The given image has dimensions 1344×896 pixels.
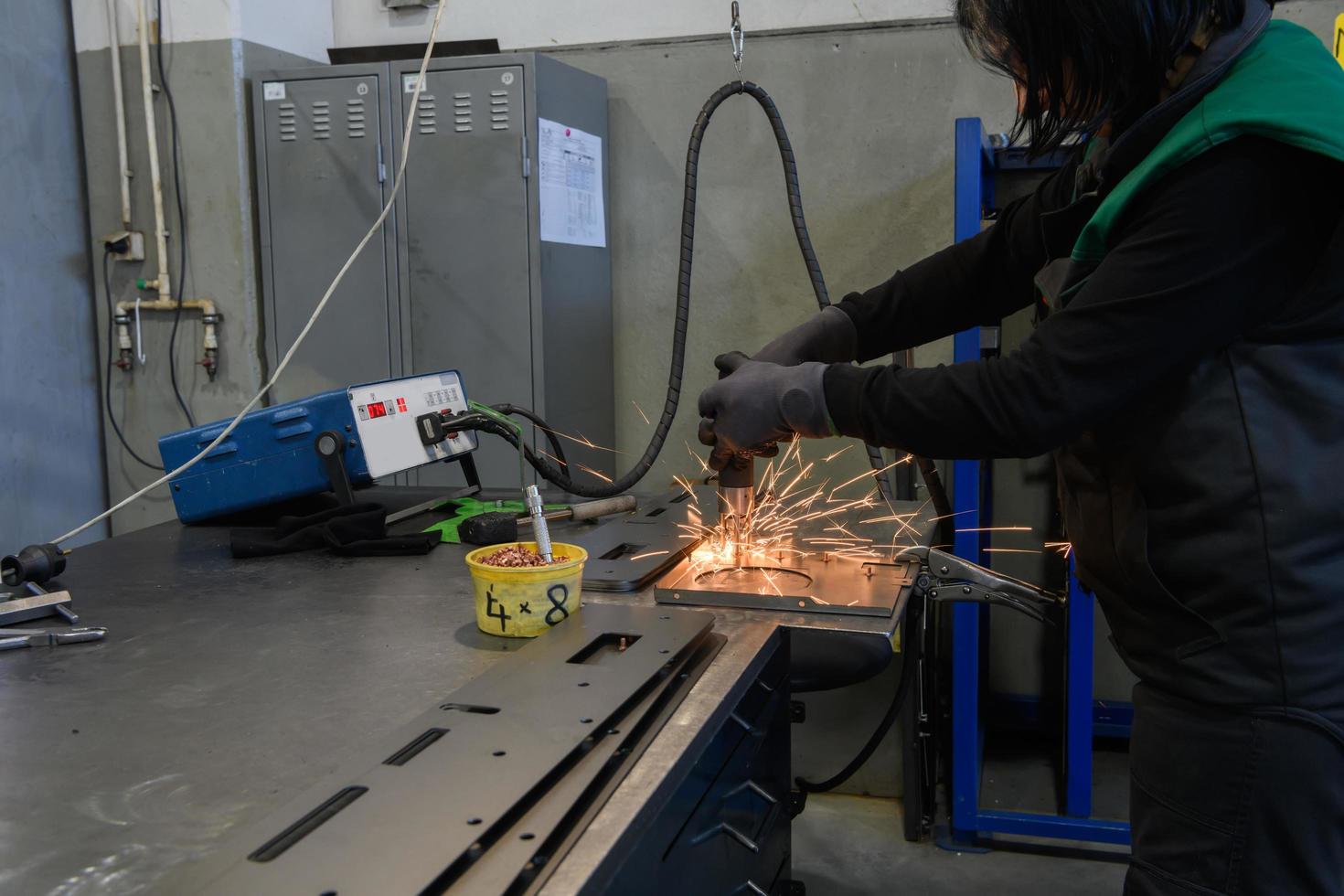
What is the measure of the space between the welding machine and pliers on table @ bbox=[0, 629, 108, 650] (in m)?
0.57

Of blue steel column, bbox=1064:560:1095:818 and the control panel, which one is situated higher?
the control panel

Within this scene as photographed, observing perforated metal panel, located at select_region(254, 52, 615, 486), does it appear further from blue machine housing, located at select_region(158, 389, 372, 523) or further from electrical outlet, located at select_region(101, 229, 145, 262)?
blue machine housing, located at select_region(158, 389, 372, 523)

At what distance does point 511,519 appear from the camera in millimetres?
1635

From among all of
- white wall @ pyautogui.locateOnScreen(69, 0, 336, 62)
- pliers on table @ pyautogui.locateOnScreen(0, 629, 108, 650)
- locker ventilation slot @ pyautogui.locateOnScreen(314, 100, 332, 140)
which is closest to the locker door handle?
pliers on table @ pyautogui.locateOnScreen(0, 629, 108, 650)

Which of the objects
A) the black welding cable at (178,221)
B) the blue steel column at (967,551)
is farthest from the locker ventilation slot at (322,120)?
the blue steel column at (967,551)

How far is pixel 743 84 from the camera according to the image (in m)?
2.38

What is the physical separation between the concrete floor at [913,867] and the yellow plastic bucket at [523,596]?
1439mm

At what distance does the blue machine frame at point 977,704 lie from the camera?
2314 mm

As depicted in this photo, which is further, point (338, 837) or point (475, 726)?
point (475, 726)

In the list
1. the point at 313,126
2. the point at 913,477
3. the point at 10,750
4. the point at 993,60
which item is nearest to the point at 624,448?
the point at 913,477

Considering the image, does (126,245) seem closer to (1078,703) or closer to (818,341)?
(818,341)

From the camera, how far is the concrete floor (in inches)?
90.5

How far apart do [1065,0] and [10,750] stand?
3.79 ft

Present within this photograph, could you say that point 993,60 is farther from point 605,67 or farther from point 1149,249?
point 605,67
